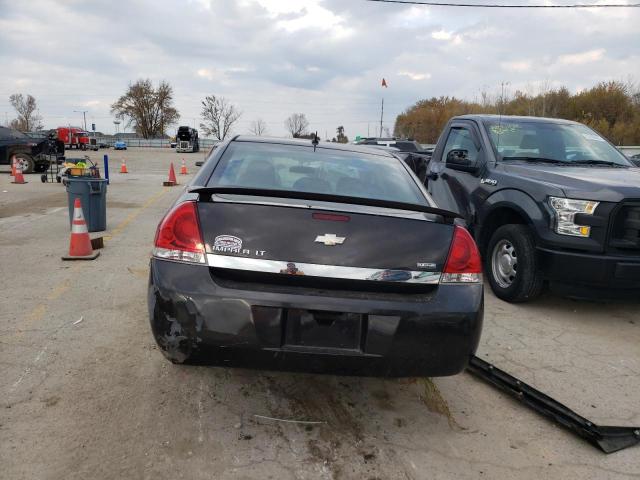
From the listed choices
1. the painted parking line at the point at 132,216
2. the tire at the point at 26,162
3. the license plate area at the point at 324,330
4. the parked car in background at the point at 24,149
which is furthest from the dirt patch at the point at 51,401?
the tire at the point at 26,162

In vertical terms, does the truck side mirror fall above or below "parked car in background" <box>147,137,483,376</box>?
above

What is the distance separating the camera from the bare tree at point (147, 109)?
80062 millimetres

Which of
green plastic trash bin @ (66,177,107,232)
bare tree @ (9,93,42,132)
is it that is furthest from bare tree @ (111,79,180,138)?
green plastic trash bin @ (66,177,107,232)

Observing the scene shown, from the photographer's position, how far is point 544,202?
4656mm

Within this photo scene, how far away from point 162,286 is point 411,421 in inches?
63.9

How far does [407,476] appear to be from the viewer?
2.45 metres

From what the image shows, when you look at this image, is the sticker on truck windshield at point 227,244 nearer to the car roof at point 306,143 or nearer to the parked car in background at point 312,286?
the parked car in background at point 312,286

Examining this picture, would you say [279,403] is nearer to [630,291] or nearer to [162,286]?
[162,286]

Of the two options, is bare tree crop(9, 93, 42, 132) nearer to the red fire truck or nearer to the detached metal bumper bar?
the red fire truck

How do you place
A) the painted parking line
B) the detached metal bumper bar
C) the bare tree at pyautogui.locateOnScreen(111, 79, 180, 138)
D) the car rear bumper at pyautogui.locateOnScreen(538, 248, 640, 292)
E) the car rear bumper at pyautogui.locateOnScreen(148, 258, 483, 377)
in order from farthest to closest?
the bare tree at pyautogui.locateOnScreen(111, 79, 180, 138) < the painted parking line < the car rear bumper at pyautogui.locateOnScreen(538, 248, 640, 292) < the detached metal bumper bar < the car rear bumper at pyautogui.locateOnScreen(148, 258, 483, 377)

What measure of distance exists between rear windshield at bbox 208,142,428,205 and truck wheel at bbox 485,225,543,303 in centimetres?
186

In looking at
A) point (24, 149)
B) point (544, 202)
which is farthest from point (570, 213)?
point (24, 149)

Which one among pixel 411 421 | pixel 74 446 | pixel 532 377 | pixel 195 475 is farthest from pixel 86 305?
pixel 532 377

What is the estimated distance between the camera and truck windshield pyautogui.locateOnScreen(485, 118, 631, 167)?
5.63 m
